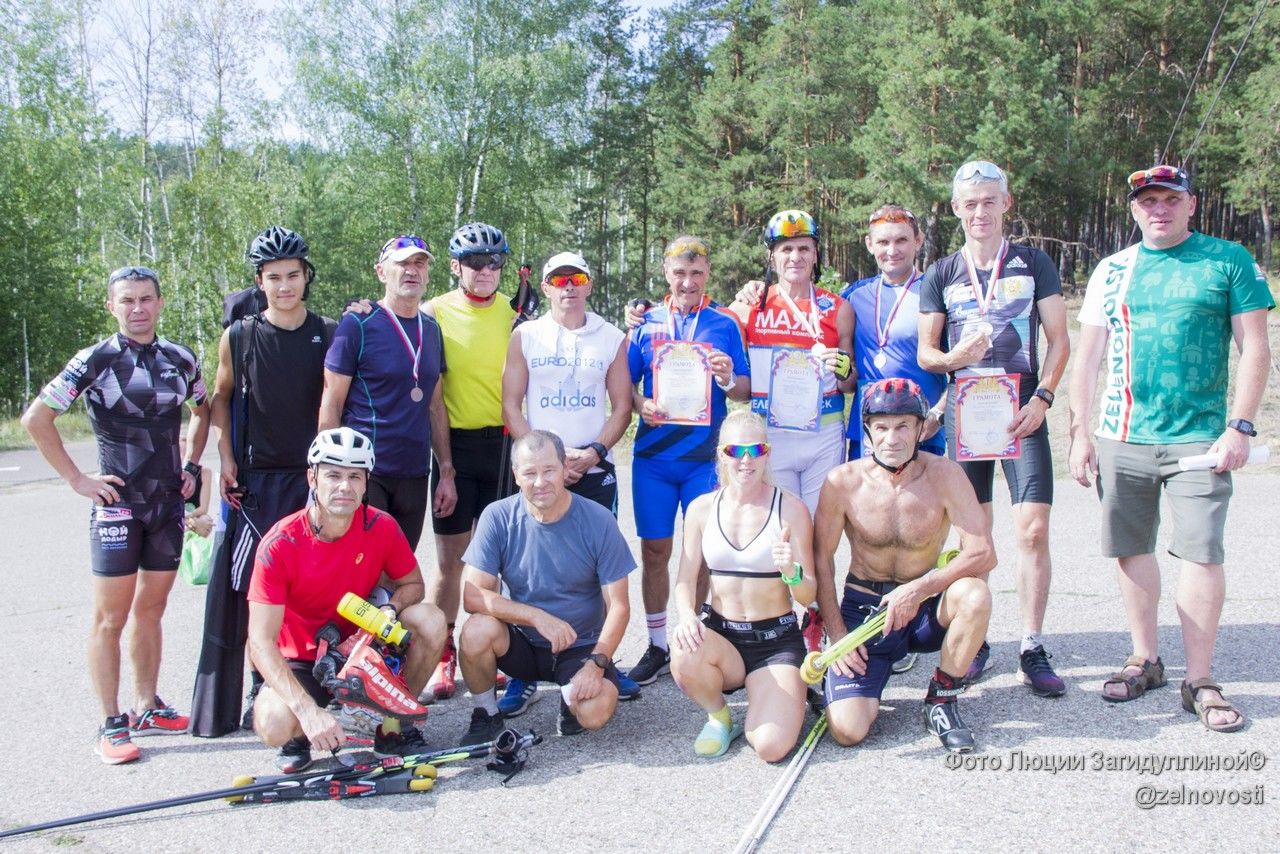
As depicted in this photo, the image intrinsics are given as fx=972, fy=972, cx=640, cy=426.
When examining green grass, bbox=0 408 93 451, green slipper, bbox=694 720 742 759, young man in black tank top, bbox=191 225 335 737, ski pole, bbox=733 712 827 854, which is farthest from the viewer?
green grass, bbox=0 408 93 451

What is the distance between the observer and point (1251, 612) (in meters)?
5.88

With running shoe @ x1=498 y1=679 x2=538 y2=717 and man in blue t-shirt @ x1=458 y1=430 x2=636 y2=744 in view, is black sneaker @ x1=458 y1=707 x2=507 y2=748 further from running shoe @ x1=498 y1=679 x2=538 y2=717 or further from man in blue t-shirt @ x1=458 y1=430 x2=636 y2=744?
running shoe @ x1=498 y1=679 x2=538 y2=717

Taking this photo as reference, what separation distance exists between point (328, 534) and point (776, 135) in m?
31.4

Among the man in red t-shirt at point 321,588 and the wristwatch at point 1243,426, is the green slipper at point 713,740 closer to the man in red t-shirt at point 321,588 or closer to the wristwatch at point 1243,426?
the man in red t-shirt at point 321,588

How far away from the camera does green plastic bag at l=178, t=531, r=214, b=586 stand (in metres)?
5.12

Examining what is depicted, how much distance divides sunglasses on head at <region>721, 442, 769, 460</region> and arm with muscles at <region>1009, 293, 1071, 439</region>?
1.37 m

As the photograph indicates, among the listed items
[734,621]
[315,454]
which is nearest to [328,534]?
[315,454]

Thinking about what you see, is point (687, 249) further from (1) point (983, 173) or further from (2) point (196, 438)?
(2) point (196, 438)

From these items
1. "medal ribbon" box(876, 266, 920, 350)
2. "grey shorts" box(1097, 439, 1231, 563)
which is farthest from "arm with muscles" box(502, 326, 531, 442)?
"grey shorts" box(1097, 439, 1231, 563)

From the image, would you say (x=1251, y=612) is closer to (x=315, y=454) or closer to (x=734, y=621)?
(x=734, y=621)

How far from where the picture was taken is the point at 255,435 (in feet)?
15.9

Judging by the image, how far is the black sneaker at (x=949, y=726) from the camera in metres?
4.06

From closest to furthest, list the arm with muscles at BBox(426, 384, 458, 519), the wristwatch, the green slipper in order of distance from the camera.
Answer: the green slipper → the wristwatch → the arm with muscles at BBox(426, 384, 458, 519)

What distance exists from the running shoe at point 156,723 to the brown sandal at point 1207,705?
15.3ft
